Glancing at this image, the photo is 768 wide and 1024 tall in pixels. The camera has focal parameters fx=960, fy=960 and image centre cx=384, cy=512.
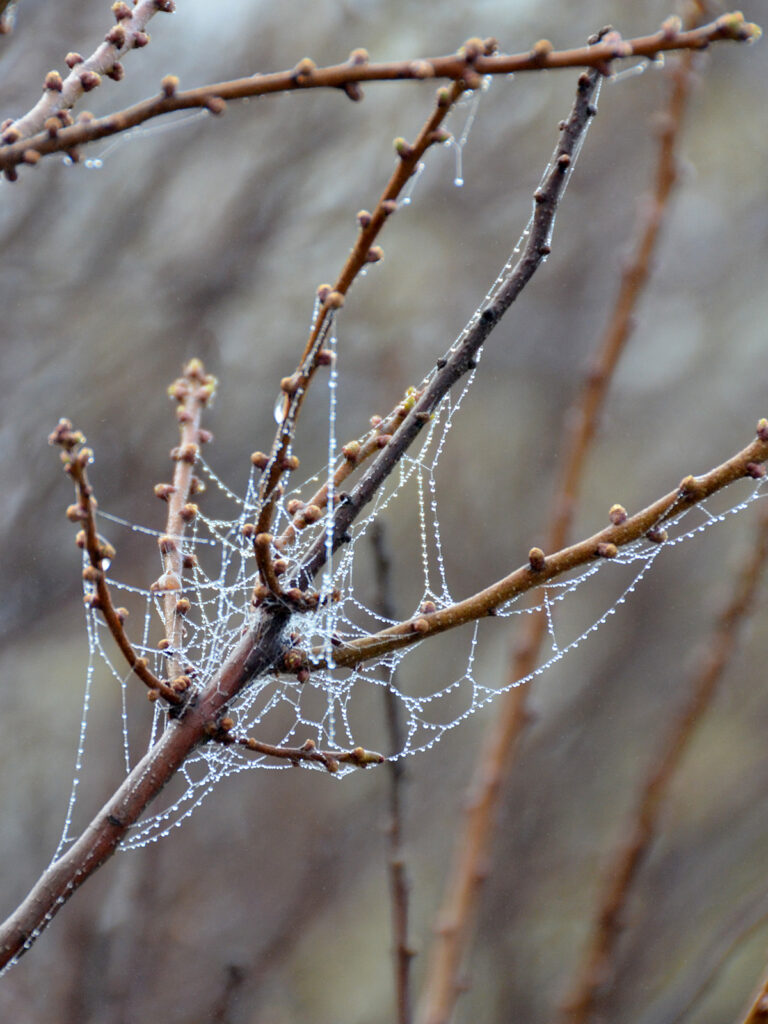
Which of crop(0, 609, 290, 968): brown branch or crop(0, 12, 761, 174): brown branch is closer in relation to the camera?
crop(0, 12, 761, 174): brown branch

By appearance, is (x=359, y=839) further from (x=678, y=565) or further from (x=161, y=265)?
(x=161, y=265)

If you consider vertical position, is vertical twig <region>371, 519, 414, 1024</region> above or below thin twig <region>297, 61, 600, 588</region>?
below

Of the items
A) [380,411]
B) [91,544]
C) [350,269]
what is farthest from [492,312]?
[380,411]

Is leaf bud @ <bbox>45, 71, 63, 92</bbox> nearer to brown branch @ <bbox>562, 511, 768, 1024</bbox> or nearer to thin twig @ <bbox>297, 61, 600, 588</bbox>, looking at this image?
thin twig @ <bbox>297, 61, 600, 588</bbox>

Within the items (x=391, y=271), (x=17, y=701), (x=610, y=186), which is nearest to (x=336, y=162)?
(x=391, y=271)

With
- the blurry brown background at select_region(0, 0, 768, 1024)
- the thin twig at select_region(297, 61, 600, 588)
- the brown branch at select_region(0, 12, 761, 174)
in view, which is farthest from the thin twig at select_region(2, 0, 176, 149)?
the blurry brown background at select_region(0, 0, 768, 1024)

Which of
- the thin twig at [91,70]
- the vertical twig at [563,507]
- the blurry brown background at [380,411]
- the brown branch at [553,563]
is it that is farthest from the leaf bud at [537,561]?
the blurry brown background at [380,411]

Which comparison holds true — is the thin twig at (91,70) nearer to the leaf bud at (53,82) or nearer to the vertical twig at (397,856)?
the leaf bud at (53,82)

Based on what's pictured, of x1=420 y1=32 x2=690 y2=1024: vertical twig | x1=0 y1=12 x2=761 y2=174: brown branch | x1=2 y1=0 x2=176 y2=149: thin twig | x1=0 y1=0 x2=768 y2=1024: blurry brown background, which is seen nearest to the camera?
x1=0 y1=12 x2=761 y2=174: brown branch
